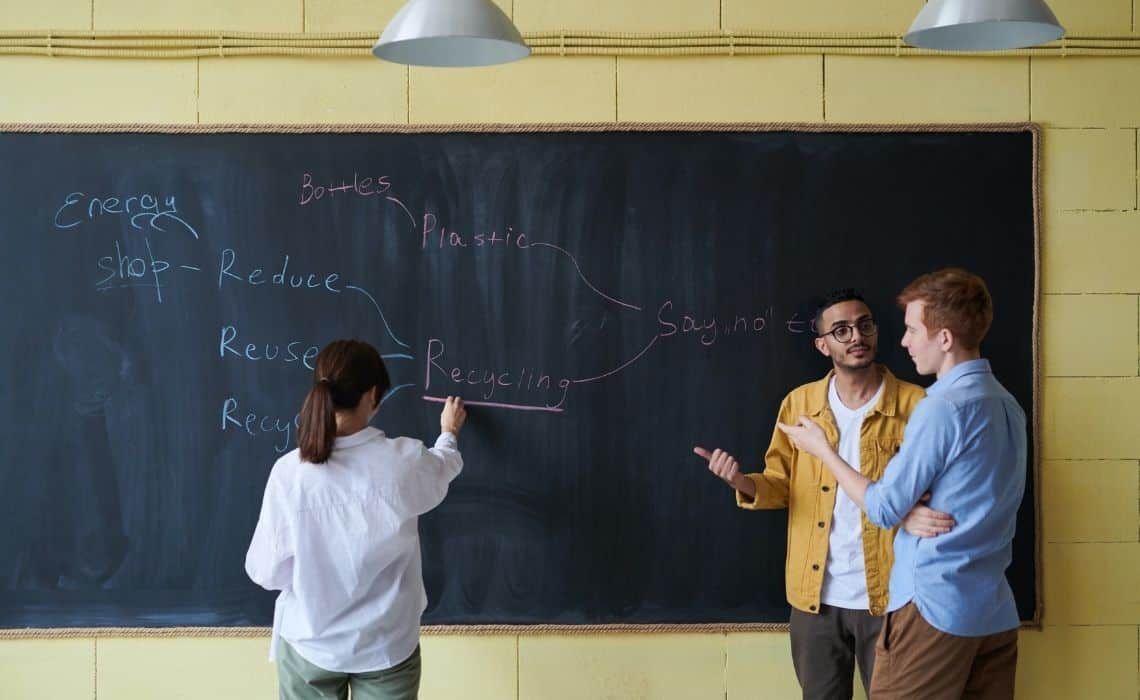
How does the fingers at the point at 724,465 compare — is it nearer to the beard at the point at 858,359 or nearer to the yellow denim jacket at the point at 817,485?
the yellow denim jacket at the point at 817,485

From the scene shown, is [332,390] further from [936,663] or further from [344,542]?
[936,663]

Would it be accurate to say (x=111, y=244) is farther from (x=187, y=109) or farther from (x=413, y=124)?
(x=413, y=124)

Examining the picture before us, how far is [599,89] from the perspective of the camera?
2.82m

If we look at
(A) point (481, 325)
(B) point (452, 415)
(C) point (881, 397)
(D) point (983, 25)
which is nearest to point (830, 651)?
(C) point (881, 397)

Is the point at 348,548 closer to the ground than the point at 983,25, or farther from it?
closer to the ground

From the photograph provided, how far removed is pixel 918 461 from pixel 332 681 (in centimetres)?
142

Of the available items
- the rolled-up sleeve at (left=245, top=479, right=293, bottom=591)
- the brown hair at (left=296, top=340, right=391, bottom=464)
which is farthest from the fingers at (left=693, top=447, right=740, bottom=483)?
the rolled-up sleeve at (left=245, top=479, right=293, bottom=591)

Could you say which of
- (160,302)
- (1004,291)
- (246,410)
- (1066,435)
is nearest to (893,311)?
(1004,291)

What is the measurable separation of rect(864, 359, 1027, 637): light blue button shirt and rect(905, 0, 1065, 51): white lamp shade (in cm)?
70

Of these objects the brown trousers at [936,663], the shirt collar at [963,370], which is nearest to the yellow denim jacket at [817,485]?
the brown trousers at [936,663]

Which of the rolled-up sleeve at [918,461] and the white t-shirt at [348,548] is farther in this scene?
the white t-shirt at [348,548]

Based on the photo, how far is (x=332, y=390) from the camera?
210 cm

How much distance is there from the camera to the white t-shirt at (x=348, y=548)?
6.89ft

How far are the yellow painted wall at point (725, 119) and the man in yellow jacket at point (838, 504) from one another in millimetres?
290
